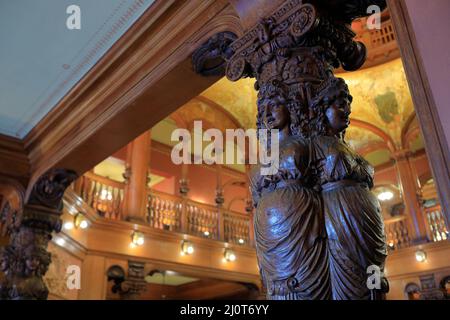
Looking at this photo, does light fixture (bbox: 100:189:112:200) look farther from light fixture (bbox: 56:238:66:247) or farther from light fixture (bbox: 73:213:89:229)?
light fixture (bbox: 56:238:66:247)

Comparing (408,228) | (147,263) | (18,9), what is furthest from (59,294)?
(408,228)

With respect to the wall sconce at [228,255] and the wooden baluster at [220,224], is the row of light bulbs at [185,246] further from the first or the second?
the wooden baluster at [220,224]

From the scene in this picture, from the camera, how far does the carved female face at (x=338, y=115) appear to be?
1761 mm

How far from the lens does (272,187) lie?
5.75ft

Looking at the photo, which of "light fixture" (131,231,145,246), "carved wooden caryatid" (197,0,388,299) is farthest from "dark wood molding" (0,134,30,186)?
"carved wooden caryatid" (197,0,388,299)

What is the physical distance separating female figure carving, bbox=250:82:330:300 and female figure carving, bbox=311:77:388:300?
46 mm

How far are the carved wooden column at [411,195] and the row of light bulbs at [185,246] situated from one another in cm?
404

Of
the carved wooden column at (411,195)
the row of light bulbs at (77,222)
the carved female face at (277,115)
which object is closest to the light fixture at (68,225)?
the row of light bulbs at (77,222)

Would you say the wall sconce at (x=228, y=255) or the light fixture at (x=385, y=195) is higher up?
the light fixture at (x=385, y=195)

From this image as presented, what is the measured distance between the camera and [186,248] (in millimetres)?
7875

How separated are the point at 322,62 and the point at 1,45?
2805 mm

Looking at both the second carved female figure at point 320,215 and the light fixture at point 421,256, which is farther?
the light fixture at point 421,256

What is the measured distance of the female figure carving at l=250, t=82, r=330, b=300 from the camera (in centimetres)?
157
